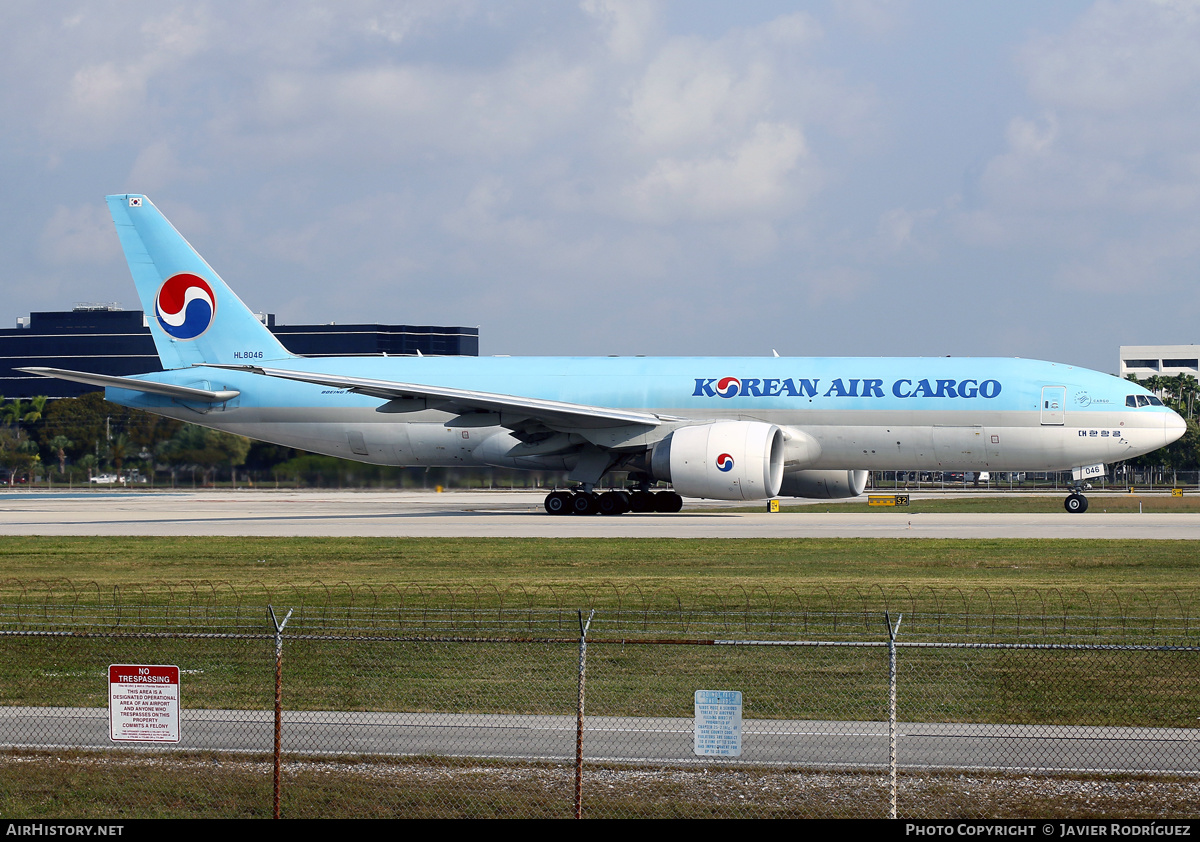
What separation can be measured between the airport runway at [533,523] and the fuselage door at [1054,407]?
10.2 feet

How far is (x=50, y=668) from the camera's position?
15234 millimetres

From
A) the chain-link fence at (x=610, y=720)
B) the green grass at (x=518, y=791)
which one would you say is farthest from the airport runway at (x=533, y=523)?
the green grass at (x=518, y=791)

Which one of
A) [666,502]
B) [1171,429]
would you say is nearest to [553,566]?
[666,502]

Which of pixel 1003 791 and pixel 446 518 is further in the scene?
pixel 446 518

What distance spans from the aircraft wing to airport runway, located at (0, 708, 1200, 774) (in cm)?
2641

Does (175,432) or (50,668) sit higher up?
(175,432)

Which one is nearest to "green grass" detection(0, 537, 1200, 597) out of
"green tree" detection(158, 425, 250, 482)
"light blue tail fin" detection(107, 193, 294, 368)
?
"light blue tail fin" detection(107, 193, 294, 368)

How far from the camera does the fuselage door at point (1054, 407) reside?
39.1m

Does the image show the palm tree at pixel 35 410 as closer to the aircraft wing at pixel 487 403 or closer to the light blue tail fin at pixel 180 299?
the light blue tail fin at pixel 180 299

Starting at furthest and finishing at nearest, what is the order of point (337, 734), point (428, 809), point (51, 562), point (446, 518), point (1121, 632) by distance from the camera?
point (446, 518) → point (51, 562) → point (1121, 632) → point (337, 734) → point (428, 809)

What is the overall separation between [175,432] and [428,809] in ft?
189
